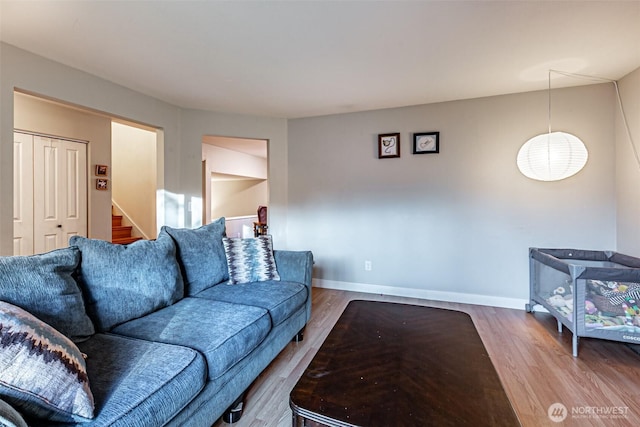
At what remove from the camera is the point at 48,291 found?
1.21 metres

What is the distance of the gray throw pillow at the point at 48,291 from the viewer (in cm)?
113

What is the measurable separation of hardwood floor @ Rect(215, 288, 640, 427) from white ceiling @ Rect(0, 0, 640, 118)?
189cm

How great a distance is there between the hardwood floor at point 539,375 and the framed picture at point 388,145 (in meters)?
1.98

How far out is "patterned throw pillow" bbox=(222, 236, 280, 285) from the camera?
2256 millimetres

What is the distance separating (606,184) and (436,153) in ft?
5.10

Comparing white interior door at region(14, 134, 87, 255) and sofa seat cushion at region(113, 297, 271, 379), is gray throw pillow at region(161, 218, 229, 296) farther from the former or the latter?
white interior door at region(14, 134, 87, 255)

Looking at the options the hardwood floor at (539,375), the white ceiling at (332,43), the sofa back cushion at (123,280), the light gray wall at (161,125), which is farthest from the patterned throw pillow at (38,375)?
the light gray wall at (161,125)

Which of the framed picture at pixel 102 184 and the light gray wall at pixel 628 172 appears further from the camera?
the framed picture at pixel 102 184

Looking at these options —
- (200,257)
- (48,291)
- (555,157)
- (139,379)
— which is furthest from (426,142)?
(48,291)

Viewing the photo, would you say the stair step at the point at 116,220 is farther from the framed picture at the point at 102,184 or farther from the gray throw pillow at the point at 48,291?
the gray throw pillow at the point at 48,291

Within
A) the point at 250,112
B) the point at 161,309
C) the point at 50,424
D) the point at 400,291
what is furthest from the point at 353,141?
the point at 50,424

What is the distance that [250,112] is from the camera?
363 cm

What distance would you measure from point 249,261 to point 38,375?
4.90ft

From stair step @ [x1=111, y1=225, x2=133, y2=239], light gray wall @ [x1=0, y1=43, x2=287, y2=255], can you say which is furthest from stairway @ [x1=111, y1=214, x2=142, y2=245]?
light gray wall @ [x1=0, y1=43, x2=287, y2=255]
